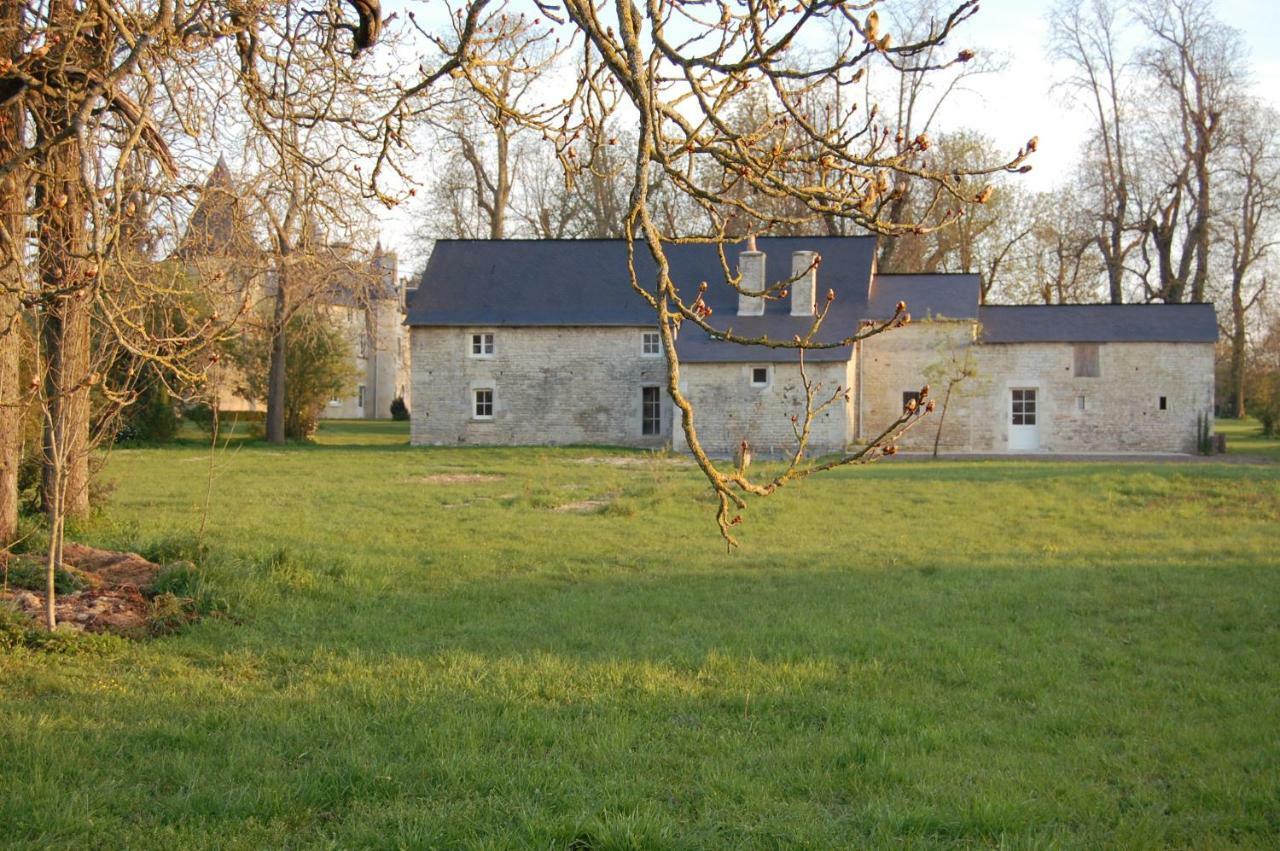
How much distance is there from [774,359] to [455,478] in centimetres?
1200

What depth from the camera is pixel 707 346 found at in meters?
32.7

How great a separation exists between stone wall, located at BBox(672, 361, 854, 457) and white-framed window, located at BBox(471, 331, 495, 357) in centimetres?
711

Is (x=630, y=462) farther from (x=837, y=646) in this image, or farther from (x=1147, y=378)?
(x=837, y=646)

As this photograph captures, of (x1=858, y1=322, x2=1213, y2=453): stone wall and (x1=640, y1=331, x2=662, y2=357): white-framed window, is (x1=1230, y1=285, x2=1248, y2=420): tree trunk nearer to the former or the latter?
(x1=858, y1=322, x2=1213, y2=453): stone wall

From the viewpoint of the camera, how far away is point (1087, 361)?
32.4m

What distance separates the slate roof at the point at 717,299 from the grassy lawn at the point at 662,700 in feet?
66.9

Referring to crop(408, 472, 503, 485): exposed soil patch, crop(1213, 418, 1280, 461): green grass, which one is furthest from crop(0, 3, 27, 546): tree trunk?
crop(1213, 418, 1280, 461): green grass

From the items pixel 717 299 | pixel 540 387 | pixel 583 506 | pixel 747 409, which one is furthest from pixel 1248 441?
pixel 583 506

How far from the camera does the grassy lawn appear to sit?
14.5 ft

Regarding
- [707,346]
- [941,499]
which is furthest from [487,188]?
[941,499]

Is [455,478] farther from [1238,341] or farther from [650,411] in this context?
[1238,341]

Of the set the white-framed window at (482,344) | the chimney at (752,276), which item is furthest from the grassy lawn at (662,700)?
the white-framed window at (482,344)

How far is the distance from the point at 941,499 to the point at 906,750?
13500 millimetres

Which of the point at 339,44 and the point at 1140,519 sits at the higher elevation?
the point at 339,44
